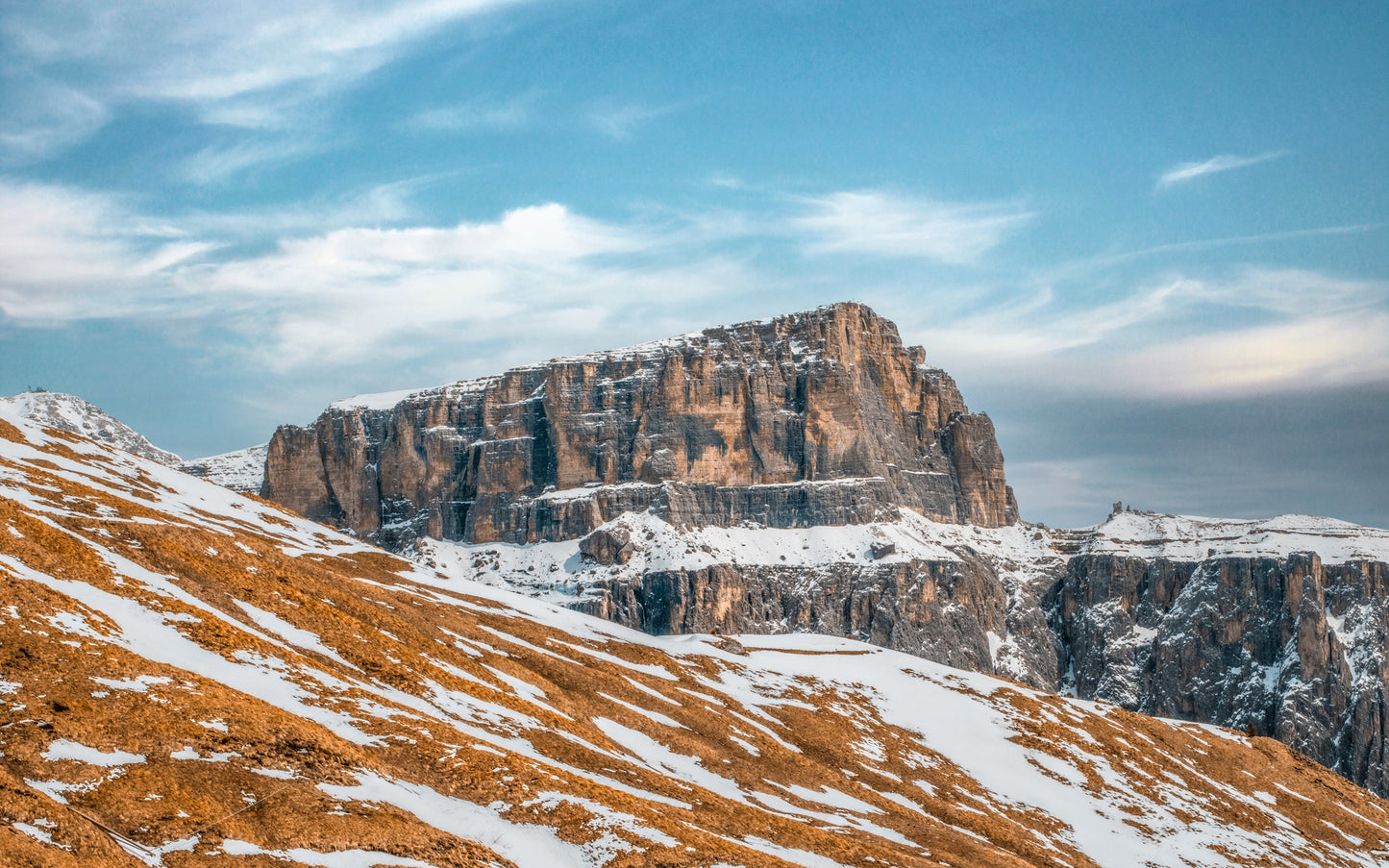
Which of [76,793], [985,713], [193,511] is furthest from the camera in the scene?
[985,713]

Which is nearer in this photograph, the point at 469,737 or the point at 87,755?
the point at 87,755

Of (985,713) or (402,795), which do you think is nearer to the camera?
(402,795)

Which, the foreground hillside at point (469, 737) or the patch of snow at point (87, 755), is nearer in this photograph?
the patch of snow at point (87, 755)

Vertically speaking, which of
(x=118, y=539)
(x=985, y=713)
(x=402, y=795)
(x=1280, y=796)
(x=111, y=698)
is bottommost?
(x=1280, y=796)

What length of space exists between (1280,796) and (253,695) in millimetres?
78476

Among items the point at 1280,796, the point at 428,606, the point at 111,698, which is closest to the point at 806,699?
the point at 428,606

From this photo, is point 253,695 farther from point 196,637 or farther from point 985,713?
point 985,713

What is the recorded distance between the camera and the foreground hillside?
1107 inches

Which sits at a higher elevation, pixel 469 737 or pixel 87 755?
pixel 87 755

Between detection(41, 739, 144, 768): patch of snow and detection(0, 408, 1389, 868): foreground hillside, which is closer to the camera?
detection(41, 739, 144, 768): patch of snow

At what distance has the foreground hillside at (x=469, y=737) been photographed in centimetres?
2812

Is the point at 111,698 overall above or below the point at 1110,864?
above

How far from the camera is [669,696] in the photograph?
6494cm

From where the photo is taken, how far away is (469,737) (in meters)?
38.4
